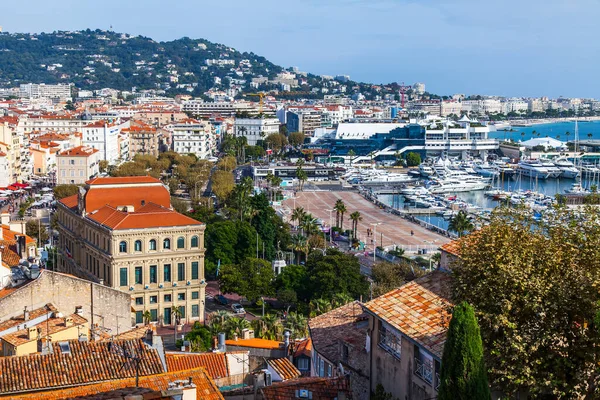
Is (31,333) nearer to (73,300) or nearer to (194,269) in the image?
(73,300)

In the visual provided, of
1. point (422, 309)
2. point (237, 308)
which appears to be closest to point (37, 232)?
point (237, 308)

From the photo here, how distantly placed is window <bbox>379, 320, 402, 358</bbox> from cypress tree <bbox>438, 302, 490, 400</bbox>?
3344 millimetres

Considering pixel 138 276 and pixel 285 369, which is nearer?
pixel 285 369

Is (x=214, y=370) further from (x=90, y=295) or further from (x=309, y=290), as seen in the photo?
(x=309, y=290)

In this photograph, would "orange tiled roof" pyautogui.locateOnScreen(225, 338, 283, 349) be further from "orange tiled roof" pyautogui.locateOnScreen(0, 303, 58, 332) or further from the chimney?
the chimney

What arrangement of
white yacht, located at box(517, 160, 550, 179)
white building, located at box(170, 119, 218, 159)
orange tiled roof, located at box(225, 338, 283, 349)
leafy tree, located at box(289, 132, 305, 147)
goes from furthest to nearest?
leafy tree, located at box(289, 132, 305, 147), white yacht, located at box(517, 160, 550, 179), white building, located at box(170, 119, 218, 159), orange tiled roof, located at box(225, 338, 283, 349)

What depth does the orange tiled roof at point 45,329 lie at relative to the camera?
19300 mm

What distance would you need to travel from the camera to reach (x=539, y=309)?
13.2m

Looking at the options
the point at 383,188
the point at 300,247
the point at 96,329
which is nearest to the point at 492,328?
the point at 96,329

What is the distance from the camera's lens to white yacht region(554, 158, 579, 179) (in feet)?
434

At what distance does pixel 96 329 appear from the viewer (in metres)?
24.2


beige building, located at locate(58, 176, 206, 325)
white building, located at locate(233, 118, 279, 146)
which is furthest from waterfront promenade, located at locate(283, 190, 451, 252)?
white building, located at locate(233, 118, 279, 146)

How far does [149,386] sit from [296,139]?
14713 centimetres

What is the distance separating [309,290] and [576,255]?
95.1ft
